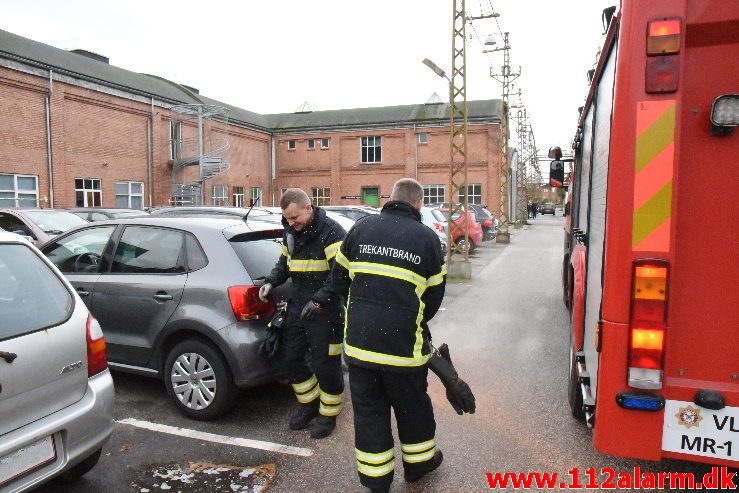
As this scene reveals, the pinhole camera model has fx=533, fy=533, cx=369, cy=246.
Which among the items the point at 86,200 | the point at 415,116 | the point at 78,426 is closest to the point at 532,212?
the point at 415,116

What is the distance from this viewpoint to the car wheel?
4.22m

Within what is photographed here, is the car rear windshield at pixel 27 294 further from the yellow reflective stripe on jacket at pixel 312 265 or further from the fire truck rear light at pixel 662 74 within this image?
the fire truck rear light at pixel 662 74

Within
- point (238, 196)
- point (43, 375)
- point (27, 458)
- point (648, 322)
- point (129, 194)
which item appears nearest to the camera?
point (648, 322)

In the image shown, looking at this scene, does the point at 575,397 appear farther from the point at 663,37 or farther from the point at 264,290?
the point at 663,37

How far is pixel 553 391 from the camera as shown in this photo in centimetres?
518

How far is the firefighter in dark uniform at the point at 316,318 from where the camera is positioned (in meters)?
4.08

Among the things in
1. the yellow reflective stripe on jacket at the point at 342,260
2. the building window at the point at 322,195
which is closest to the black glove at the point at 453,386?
the yellow reflective stripe on jacket at the point at 342,260

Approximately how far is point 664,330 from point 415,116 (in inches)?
1459

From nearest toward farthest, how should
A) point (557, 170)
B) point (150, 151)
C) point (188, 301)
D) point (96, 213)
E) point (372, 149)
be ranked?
point (188, 301) < point (557, 170) < point (96, 213) < point (150, 151) < point (372, 149)

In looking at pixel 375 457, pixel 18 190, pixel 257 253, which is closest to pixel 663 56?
pixel 375 457

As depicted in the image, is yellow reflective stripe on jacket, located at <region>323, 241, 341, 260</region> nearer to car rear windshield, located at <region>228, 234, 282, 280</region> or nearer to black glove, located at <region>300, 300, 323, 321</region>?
black glove, located at <region>300, 300, 323, 321</region>

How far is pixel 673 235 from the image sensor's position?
249cm

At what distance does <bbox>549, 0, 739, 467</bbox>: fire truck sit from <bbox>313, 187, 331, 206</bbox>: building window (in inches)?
1482

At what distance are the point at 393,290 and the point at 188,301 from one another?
2.03 meters
